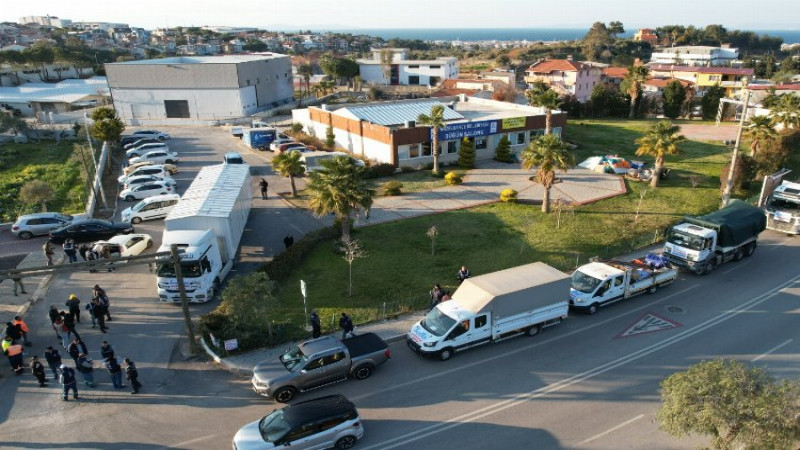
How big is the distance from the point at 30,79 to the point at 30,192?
8215cm

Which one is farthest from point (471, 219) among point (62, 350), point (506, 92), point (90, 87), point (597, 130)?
point (90, 87)

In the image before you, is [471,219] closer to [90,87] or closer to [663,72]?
[90,87]

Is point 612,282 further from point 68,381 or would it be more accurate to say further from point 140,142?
point 140,142

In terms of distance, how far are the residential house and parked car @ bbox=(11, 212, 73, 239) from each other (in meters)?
82.8

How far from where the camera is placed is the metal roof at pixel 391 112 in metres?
47.3

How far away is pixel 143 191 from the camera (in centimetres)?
3625

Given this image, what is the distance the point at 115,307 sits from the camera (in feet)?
73.6

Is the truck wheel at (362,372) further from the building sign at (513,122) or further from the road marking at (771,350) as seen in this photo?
the building sign at (513,122)

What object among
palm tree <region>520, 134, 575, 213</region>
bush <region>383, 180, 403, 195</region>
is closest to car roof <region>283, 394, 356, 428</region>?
palm tree <region>520, 134, 575, 213</region>

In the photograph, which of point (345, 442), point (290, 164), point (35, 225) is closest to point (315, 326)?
point (345, 442)

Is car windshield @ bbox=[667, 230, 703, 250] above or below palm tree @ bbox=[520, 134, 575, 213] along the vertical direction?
below

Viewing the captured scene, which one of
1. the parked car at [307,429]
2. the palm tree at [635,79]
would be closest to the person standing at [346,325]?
the parked car at [307,429]

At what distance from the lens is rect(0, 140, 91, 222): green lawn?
119 ft

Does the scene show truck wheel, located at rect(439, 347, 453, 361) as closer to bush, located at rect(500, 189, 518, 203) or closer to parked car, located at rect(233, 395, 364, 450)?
parked car, located at rect(233, 395, 364, 450)
